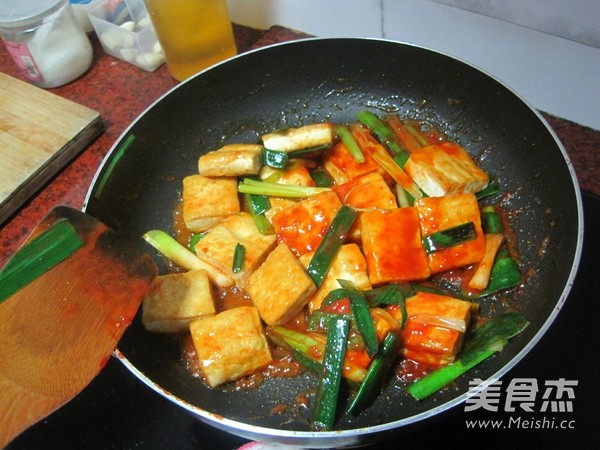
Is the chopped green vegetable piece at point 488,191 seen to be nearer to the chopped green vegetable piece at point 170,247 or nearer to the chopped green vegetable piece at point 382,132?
the chopped green vegetable piece at point 382,132

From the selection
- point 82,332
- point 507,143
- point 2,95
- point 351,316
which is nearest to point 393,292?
point 351,316

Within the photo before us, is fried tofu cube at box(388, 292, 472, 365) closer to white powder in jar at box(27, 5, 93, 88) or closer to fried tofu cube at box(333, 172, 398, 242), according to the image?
fried tofu cube at box(333, 172, 398, 242)

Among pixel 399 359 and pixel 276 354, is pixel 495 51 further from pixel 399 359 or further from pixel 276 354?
pixel 276 354

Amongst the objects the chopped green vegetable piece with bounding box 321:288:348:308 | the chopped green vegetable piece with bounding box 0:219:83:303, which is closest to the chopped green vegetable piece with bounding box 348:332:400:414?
the chopped green vegetable piece with bounding box 321:288:348:308

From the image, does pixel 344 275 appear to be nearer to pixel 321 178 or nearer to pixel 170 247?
pixel 321 178

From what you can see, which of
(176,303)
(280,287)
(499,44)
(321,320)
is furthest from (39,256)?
(499,44)

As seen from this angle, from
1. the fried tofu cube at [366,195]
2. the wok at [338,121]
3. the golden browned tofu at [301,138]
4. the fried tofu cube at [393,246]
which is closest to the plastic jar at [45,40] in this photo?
the wok at [338,121]

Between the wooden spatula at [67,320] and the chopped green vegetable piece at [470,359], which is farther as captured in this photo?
the chopped green vegetable piece at [470,359]
